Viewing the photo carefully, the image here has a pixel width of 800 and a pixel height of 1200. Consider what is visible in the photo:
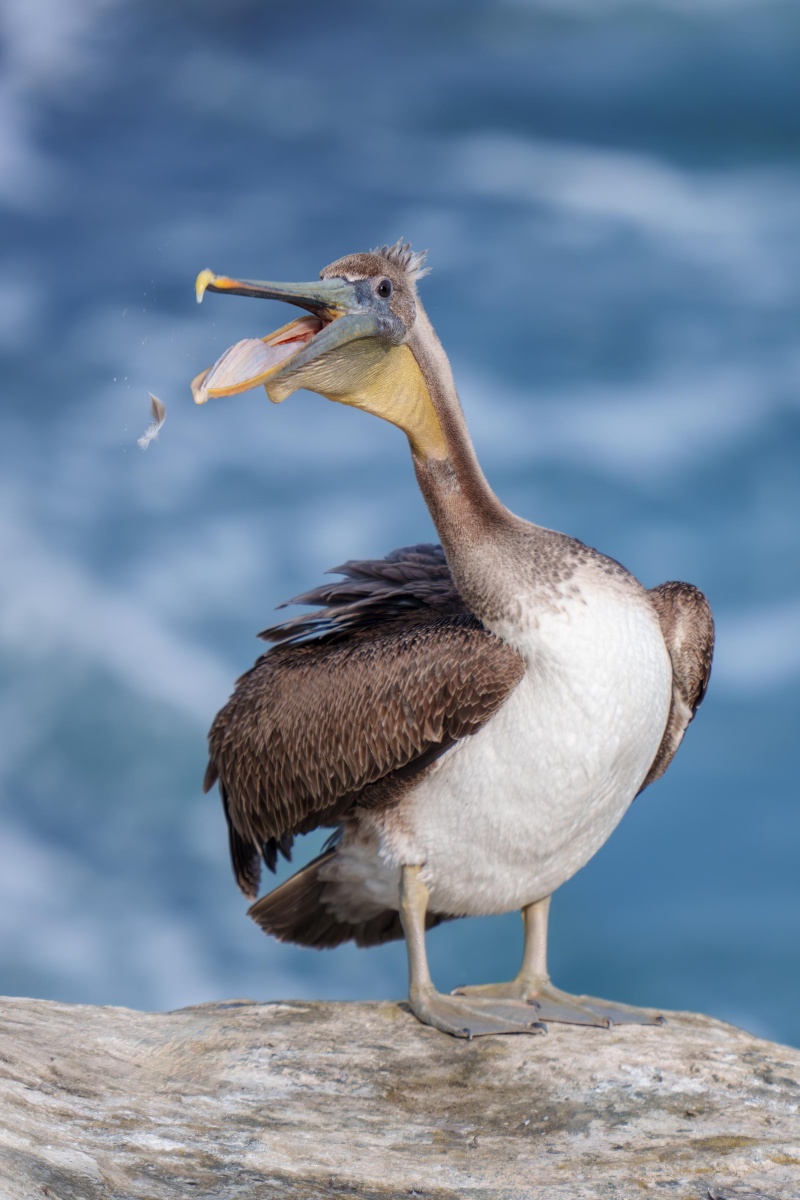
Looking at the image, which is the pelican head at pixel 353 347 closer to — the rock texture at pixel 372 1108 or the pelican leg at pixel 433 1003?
the pelican leg at pixel 433 1003

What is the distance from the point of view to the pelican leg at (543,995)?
533 cm

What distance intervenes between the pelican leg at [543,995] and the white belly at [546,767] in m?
0.41

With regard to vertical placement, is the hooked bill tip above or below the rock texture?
above

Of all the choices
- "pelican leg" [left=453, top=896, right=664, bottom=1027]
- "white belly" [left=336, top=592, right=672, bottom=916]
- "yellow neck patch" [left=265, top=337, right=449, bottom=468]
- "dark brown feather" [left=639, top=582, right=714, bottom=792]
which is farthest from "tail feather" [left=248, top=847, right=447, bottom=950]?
"yellow neck patch" [left=265, top=337, right=449, bottom=468]

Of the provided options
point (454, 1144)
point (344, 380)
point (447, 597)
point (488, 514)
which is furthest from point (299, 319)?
point (454, 1144)

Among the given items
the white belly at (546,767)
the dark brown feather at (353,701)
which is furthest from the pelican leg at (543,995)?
the dark brown feather at (353,701)

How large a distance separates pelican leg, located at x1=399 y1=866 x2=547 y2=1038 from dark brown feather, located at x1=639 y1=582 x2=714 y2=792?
1.29 metres

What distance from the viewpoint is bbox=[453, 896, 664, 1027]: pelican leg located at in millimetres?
5332

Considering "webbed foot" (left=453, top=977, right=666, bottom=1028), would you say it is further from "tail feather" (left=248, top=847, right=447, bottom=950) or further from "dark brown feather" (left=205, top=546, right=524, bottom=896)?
"dark brown feather" (left=205, top=546, right=524, bottom=896)

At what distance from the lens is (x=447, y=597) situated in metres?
5.78

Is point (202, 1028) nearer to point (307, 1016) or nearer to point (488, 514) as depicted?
point (307, 1016)

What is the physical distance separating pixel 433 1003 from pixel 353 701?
116 cm

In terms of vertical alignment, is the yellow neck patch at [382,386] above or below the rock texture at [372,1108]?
above

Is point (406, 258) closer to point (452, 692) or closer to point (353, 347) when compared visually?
point (353, 347)
